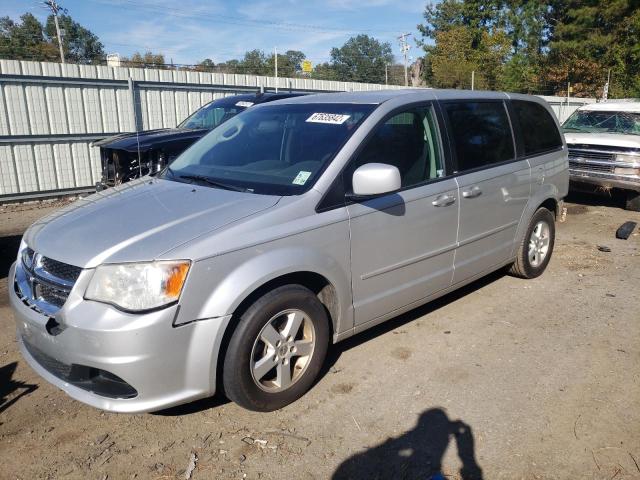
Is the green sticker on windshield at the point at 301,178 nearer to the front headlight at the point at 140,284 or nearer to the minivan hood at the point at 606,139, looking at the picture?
the front headlight at the point at 140,284

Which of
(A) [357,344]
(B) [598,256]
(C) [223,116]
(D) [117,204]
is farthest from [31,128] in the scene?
(B) [598,256]

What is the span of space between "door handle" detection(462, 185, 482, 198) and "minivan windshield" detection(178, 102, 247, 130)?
19.0ft

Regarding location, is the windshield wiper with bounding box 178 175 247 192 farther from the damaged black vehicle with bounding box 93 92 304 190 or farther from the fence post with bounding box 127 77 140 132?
the fence post with bounding box 127 77 140 132

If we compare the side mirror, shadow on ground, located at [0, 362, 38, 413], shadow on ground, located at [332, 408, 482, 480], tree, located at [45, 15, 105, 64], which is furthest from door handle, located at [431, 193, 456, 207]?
tree, located at [45, 15, 105, 64]

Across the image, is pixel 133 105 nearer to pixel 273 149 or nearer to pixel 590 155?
pixel 273 149

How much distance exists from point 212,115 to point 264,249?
7015mm

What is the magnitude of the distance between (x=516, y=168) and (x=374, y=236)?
6.71 feet

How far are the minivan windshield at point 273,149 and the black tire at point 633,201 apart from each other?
7.22m

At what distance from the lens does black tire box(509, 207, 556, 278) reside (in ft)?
17.1

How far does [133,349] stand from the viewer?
2.59m

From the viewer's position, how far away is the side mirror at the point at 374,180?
126 inches

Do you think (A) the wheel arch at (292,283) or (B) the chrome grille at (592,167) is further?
(B) the chrome grille at (592,167)

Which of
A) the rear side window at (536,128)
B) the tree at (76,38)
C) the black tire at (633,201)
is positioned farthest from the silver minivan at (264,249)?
the tree at (76,38)

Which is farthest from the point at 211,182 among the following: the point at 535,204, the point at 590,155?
the point at 590,155
